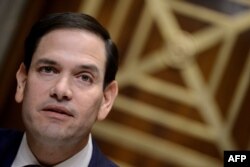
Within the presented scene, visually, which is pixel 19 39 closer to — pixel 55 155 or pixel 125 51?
pixel 125 51

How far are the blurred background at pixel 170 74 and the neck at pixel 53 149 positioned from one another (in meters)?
1.34

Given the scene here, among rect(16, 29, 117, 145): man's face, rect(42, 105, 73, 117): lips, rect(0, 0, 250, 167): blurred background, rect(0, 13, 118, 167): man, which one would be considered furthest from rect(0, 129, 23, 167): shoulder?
rect(0, 0, 250, 167): blurred background

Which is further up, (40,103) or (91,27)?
(91,27)

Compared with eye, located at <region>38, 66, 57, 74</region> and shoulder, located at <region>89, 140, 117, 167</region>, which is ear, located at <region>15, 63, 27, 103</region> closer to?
A: eye, located at <region>38, 66, 57, 74</region>

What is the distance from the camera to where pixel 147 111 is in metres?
2.59

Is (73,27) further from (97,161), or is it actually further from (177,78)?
(177,78)

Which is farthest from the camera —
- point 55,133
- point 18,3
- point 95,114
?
point 18,3

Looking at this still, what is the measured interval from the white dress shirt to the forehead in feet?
0.84

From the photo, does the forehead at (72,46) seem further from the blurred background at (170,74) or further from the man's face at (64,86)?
the blurred background at (170,74)

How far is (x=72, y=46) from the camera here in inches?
47.3

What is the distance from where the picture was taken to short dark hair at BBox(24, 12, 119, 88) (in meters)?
1.25

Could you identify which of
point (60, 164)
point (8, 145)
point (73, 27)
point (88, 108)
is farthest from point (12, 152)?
point (73, 27)

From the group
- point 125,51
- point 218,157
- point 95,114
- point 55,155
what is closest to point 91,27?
point 95,114

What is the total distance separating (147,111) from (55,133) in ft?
4.85
